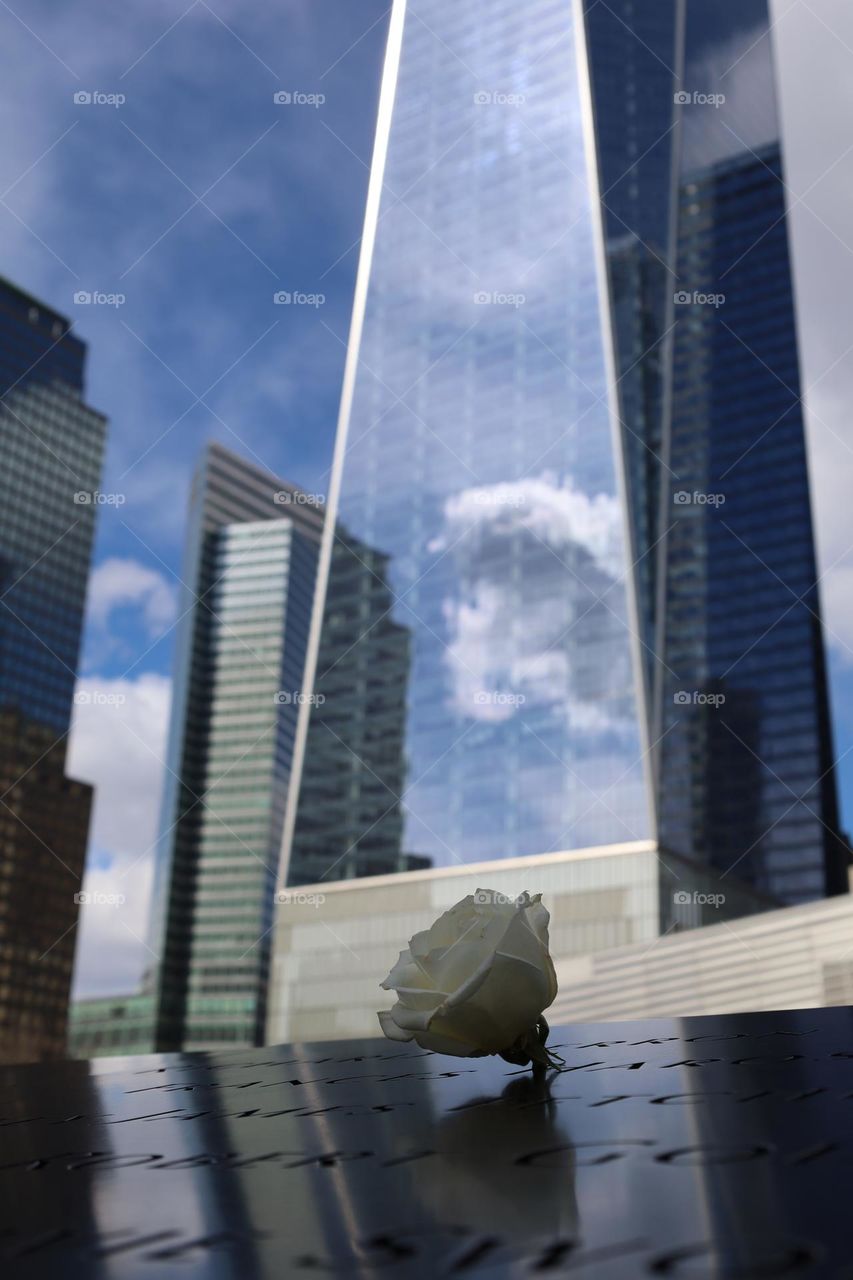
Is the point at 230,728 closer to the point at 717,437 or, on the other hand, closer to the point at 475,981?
the point at 717,437

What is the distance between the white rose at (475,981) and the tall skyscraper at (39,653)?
27004 mm

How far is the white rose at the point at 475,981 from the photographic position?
0.66m

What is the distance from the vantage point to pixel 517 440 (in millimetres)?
19719

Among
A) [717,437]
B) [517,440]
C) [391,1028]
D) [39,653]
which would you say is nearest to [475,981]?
[391,1028]

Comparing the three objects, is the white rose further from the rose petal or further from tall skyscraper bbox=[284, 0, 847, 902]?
tall skyscraper bbox=[284, 0, 847, 902]

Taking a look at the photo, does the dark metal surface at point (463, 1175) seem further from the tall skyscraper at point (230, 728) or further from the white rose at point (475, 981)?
the tall skyscraper at point (230, 728)

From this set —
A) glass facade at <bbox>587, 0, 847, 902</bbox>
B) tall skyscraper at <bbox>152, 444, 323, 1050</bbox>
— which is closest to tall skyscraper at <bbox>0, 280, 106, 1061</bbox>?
tall skyscraper at <bbox>152, 444, 323, 1050</bbox>

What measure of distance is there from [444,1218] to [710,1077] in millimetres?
354

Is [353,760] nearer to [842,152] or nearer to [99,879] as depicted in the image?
[99,879]

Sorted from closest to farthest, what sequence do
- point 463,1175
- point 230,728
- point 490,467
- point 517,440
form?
point 463,1175 → point 517,440 → point 490,467 → point 230,728

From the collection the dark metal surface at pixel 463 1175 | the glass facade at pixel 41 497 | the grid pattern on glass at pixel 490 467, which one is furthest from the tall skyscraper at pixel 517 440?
the dark metal surface at pixel 463 1175

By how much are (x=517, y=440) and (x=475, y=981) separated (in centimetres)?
1947

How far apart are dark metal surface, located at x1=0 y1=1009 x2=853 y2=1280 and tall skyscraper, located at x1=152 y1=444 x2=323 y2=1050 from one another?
2980 cm

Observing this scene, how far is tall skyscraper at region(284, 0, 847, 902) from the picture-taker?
1912cm
